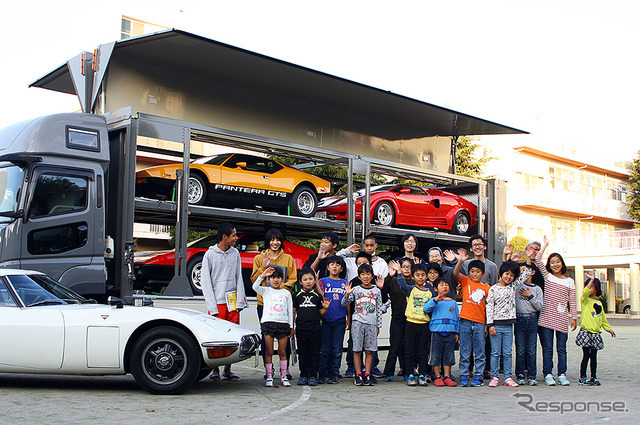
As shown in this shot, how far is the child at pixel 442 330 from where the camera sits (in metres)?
7.84

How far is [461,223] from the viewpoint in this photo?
13469mm

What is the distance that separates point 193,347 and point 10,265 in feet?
9.74

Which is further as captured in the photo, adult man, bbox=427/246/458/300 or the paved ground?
adult man, bbox=427/246/458/300

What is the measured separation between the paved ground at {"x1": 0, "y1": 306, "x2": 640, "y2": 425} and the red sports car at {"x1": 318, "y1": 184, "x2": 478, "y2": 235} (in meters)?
4.24

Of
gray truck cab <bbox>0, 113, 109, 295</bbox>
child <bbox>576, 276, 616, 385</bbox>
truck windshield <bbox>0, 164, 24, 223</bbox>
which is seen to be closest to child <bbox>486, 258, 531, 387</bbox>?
child <bbox>576, 276, 616, 385</bbox>

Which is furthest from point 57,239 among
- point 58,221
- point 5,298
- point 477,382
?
point 477,382

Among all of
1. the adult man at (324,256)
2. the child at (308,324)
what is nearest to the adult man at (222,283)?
the child at (308,324)

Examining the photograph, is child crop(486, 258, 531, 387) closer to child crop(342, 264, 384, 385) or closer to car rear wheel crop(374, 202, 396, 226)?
child crop(342, 264, 384, 385)

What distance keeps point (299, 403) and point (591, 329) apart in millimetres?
3802

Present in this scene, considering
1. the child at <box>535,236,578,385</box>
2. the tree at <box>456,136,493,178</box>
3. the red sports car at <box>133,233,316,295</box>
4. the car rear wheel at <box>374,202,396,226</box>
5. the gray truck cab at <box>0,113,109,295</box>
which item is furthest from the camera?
the tree at <box>456,136,493,178</box>

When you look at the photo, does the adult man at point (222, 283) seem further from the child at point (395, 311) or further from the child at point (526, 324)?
the child at point (526, 324)

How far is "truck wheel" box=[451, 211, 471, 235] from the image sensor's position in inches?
524

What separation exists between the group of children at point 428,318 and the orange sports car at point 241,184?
8.85ft

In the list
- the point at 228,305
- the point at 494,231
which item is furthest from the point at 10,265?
the point at 494,231
